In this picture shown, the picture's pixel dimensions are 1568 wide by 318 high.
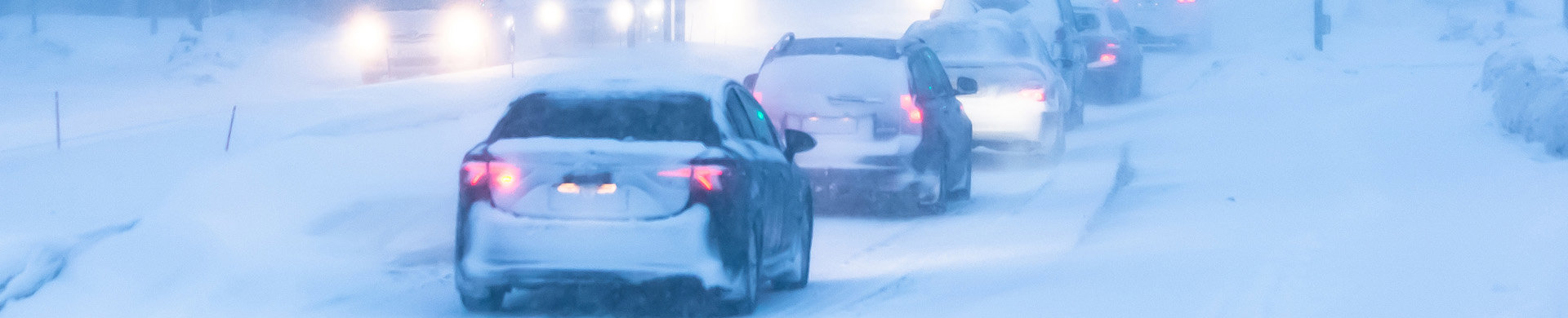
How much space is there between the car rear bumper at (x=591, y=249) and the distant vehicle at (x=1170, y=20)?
3123 centimetres

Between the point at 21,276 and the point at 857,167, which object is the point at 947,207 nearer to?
the point at 857,167

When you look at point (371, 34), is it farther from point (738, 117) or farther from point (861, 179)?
point (738, 117)

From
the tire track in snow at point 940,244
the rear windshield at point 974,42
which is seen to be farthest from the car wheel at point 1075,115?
the tire track in snow at point 940,244

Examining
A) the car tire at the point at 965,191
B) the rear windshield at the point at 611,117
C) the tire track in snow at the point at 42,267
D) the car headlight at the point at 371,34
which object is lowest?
the car headlight at the point at 371,34

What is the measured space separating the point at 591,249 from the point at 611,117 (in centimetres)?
80

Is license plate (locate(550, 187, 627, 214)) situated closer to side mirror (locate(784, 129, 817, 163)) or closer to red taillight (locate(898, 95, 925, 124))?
side mirror (locate(784, 129, 817, 163))

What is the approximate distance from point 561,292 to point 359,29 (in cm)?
2040

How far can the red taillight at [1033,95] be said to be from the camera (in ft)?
51.2

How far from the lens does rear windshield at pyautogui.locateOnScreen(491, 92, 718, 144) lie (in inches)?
298

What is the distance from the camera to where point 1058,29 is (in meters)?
21.4

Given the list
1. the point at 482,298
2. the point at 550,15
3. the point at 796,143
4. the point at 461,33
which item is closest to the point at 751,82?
the point at 796,143

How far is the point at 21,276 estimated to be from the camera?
8.36m

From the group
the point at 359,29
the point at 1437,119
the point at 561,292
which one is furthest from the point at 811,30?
the point at 561,292

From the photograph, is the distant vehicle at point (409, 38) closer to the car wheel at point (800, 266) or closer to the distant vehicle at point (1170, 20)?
the distant vehicle at point (1170, 20)
